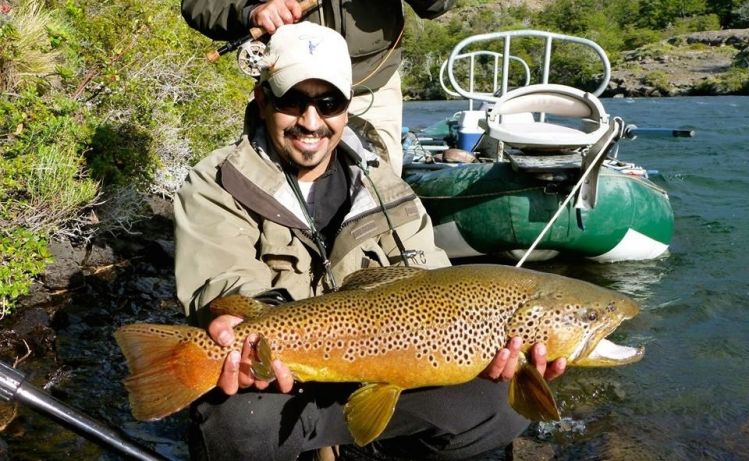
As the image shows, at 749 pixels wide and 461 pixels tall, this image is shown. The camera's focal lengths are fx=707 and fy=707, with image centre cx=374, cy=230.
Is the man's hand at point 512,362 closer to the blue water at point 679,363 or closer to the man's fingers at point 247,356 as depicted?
the man's fingers at point 247,356

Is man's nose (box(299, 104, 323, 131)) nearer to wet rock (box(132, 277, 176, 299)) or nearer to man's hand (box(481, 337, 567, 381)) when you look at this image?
man's hand (box(481, 337, 567, 381))

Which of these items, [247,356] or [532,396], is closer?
[247,356]

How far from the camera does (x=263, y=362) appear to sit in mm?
2475

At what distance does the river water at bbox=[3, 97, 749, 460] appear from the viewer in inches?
155

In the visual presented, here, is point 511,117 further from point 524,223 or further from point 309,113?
point 309,113

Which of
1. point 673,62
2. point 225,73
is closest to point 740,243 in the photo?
point 225,73

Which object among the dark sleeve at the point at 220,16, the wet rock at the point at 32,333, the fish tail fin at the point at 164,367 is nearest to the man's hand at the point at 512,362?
the fish tail fin at the point at 164,367

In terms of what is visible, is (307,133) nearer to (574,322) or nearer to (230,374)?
(230,374)

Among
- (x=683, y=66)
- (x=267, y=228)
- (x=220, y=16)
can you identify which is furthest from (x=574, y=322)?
(x=683, y=66)

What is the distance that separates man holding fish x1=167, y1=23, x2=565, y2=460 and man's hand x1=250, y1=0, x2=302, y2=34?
37 centimetres

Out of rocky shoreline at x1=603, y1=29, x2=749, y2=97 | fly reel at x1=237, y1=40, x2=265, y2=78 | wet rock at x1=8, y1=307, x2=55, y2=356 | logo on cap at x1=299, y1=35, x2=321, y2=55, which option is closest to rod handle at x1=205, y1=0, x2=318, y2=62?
fly reel at x1=237, y1=40, x2=265, y2=78

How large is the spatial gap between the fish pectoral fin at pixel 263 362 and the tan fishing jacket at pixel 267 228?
1.37 ft

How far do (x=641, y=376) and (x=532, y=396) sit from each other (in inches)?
107

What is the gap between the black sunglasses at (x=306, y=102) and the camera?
10.1 ft
